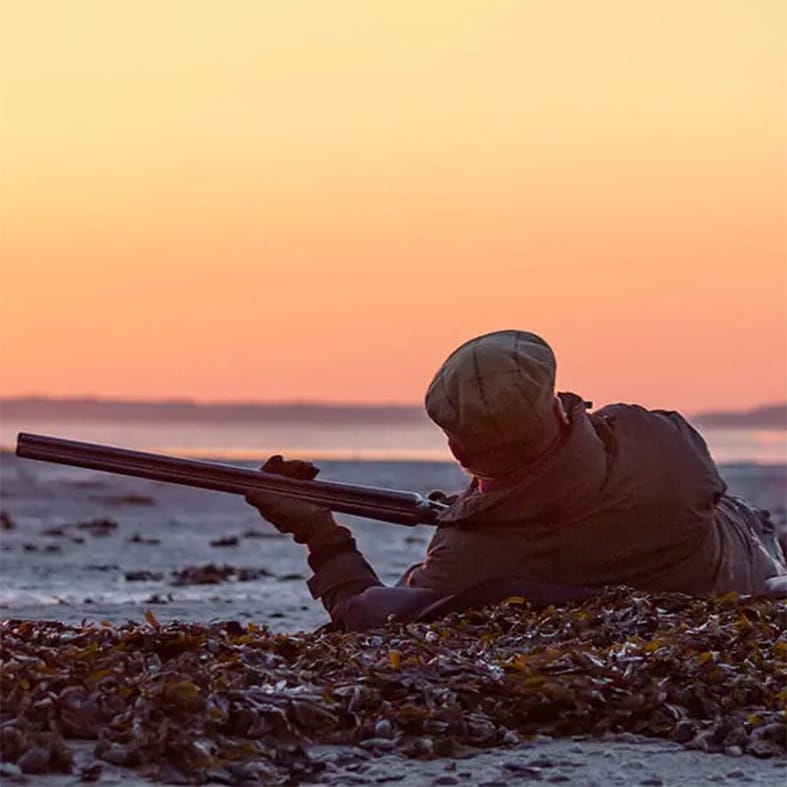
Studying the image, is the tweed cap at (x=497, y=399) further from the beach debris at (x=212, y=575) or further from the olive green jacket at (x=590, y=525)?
the beach debris at (x=212, y=575)

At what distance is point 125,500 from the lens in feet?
88.2

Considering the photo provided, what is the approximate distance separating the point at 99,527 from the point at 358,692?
1514 centimetres

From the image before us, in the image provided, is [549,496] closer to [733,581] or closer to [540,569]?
[540,569]

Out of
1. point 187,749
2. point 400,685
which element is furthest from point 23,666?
point 400,685

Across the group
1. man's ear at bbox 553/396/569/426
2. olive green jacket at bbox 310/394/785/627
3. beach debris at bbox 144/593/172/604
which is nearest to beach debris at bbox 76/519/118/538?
beach debris at bbox 144/593/172/604

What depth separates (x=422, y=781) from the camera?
226 inches

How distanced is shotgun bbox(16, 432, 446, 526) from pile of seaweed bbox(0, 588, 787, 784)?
3.95 feet

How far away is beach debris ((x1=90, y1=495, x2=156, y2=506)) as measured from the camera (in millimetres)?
26345

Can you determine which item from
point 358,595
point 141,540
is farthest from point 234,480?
point 141,540

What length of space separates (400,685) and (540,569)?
1.92 meters

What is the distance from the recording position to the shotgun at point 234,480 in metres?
8.60

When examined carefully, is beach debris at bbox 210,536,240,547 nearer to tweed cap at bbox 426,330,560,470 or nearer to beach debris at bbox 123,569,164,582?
beach debris at bbox 123,569,164,582

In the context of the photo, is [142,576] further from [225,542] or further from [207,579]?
[225,542]

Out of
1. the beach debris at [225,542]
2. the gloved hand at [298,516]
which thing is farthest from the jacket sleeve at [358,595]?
the beach debris at [225,542]
